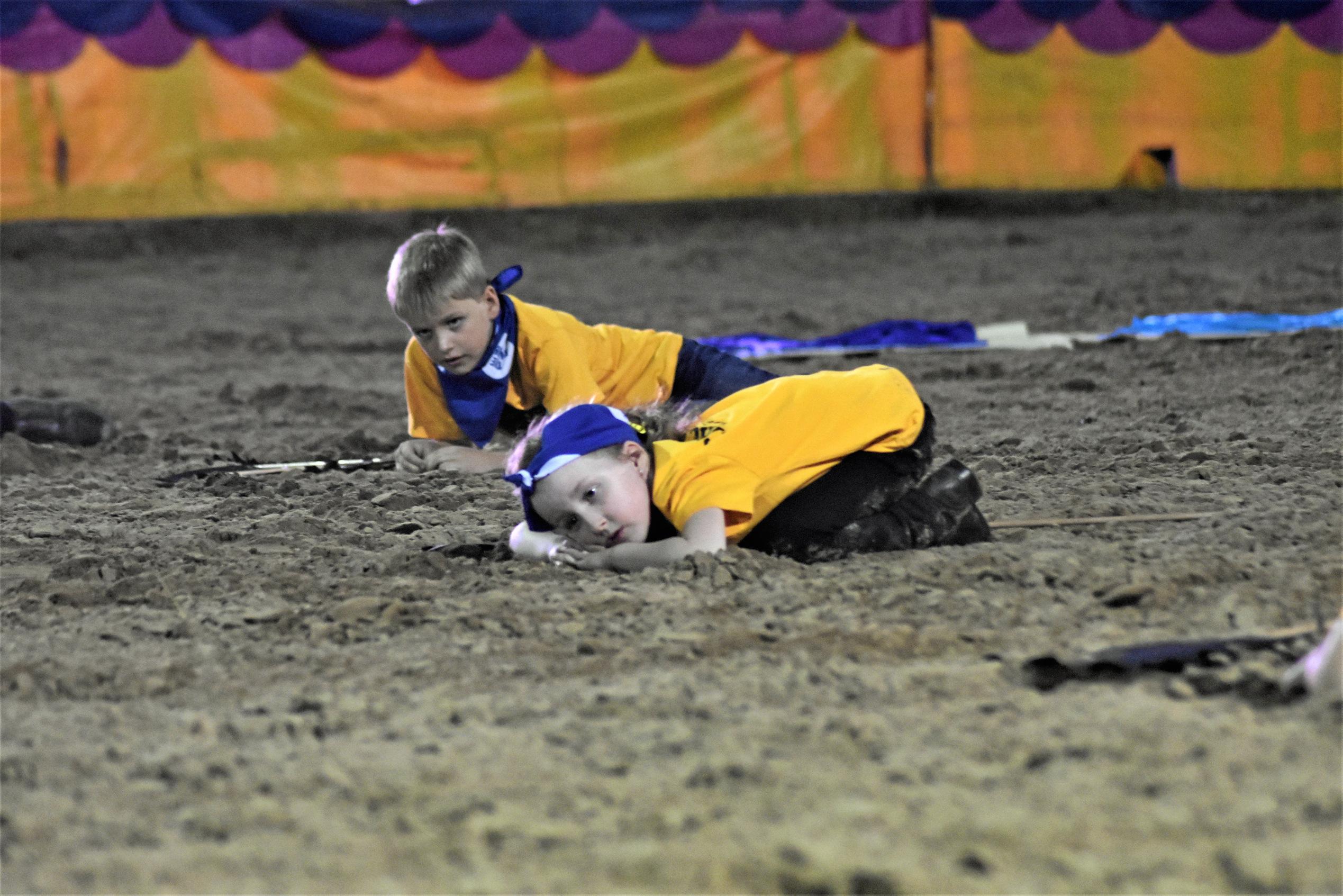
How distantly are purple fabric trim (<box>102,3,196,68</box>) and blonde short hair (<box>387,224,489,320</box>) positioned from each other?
20.4ft

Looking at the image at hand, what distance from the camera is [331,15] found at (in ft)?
29.1

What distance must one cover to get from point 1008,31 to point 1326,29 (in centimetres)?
206

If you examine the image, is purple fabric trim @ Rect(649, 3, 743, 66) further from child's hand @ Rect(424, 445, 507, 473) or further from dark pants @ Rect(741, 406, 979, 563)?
dark pants @ Rect(741, 406, 979, 563)

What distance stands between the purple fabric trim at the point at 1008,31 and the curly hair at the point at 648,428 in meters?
7.16

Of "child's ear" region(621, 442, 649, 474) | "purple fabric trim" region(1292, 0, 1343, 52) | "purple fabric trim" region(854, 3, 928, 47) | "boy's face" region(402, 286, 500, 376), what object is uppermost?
"purple fabric trim" region(854, 3, 928, 47)

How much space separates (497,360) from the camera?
11.1ft

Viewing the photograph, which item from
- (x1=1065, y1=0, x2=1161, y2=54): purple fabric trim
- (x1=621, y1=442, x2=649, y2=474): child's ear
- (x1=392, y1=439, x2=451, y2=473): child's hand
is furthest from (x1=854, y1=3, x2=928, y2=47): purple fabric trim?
(x1=621, y1=442, x2=649, y2=474): child's ear

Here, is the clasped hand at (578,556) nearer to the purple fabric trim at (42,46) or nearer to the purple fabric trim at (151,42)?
the purple fabric trim at (151,42)

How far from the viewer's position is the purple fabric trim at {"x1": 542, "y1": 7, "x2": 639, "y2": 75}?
912 cm

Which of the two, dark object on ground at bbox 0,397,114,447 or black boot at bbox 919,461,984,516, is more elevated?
dark object on ground at bbox 0,397,114,447

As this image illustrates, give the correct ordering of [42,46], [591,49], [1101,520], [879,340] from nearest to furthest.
Answer: [1101,520]
[879,340]
[42,46]
[591,49]

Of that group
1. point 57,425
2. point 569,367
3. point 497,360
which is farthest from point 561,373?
point 57,425

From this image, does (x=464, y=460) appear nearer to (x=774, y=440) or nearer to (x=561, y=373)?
(x=561, y=373)

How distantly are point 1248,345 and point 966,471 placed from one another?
316cm
